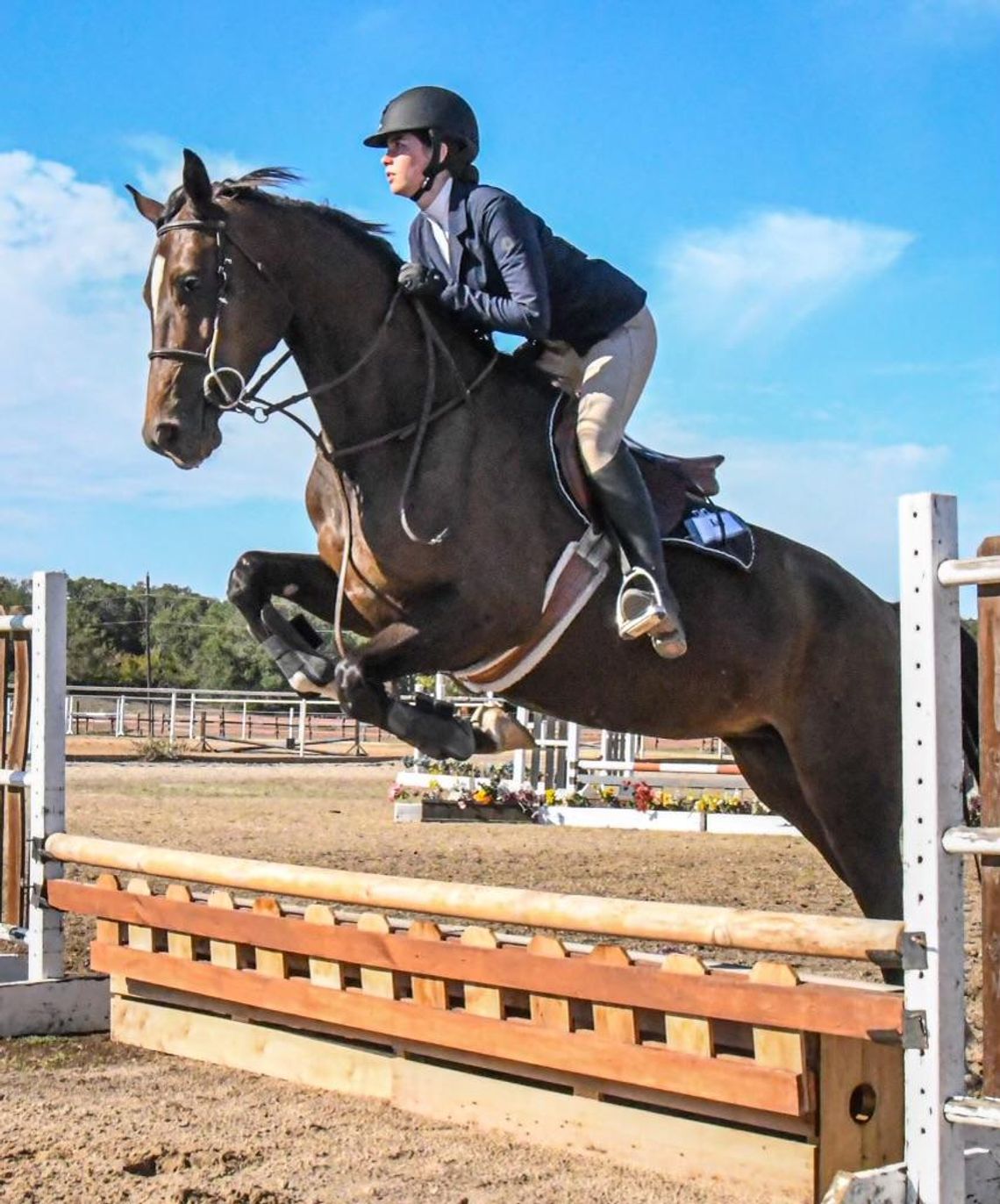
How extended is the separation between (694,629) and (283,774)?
1721 centimetres

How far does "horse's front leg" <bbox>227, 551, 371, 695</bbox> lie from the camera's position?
13.5 feet

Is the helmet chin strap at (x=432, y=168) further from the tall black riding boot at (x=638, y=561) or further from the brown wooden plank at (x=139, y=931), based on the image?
the brown wooden plank at (x=139, y=931)

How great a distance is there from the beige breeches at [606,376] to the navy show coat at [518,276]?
43mm

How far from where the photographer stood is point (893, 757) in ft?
15.0

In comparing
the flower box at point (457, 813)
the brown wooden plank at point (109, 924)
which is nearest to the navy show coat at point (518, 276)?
the brown wooden plank at point (109, 924)

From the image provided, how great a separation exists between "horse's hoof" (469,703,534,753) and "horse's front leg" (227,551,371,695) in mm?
433

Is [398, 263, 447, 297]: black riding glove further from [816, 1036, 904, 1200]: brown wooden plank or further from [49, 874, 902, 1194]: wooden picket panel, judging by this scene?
[816, 1036, 904, 1200]: brown wooden plank

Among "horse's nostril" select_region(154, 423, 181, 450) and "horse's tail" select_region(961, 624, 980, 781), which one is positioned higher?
"horse's nostril" select_region(154, 423, 181, 450)

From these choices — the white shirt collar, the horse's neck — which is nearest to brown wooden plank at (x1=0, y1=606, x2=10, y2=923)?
the horse's neck

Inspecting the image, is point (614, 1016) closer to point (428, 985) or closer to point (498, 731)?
point (428, 985)

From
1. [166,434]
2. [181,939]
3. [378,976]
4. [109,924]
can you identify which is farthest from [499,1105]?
[166,434]

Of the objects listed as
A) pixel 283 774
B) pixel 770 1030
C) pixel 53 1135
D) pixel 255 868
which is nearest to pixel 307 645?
pixel 255 868

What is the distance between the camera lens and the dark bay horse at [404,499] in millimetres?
3697

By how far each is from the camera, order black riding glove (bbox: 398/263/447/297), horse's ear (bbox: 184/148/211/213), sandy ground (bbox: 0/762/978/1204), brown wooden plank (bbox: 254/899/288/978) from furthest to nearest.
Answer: brown wooden plank (bbox: 254/899/288/978), black riding glove (bbox: 398/263/447/297), horse's ear (bbox: 184/148/211/213), sandy ground (bbox: 0/762/978/1204)
